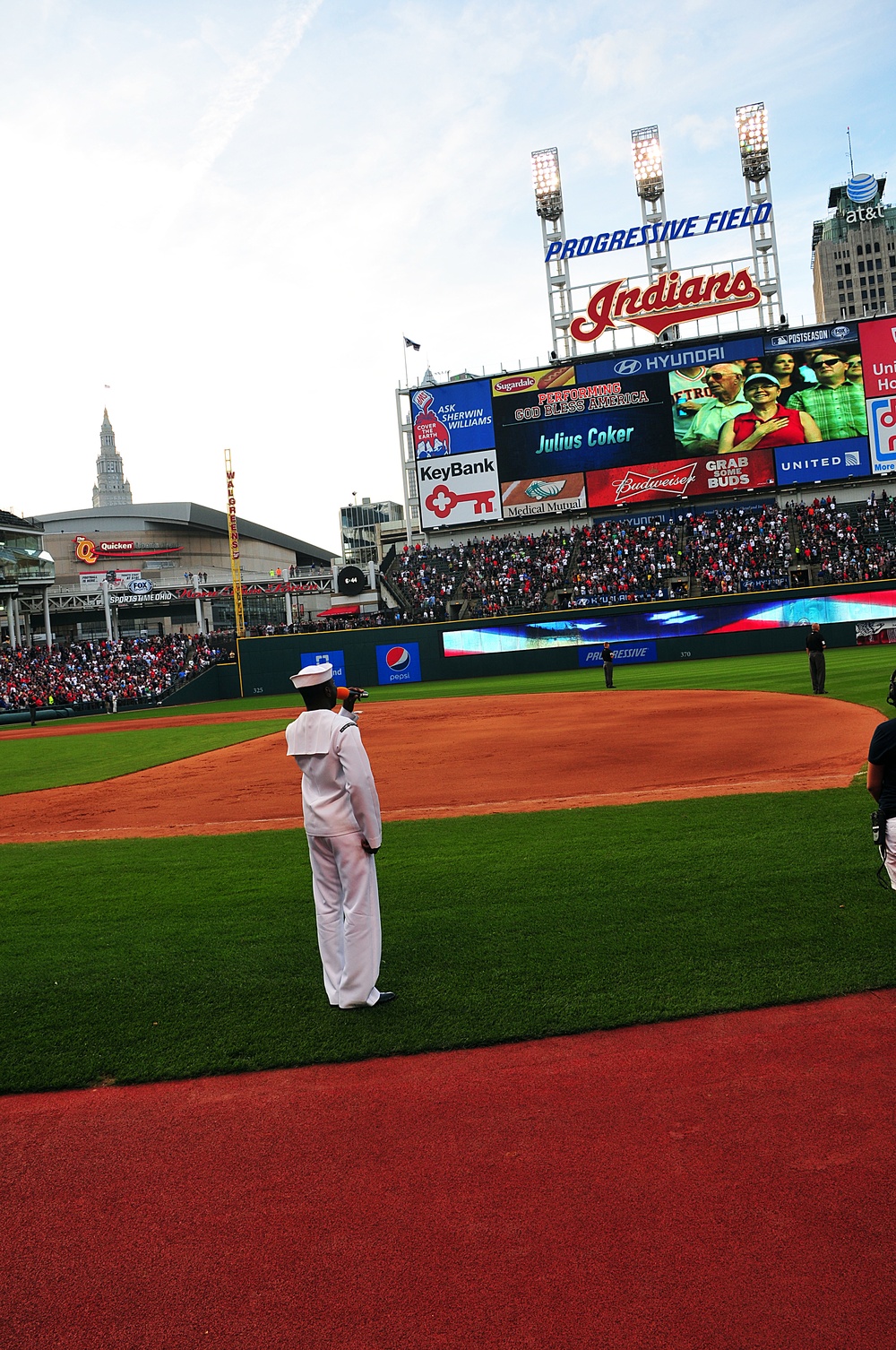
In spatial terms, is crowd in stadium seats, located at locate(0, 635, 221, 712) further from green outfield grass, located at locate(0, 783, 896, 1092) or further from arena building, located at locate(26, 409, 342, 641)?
green outfield grass, located at locate(0, 783, 896, 1092)

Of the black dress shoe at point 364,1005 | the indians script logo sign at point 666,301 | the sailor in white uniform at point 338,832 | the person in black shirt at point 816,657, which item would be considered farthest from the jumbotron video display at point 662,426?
the black dress shoe at point 364,1005

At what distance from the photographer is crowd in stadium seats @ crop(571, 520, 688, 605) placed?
4494 centimetres

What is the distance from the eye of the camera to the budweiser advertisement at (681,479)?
4700 cm

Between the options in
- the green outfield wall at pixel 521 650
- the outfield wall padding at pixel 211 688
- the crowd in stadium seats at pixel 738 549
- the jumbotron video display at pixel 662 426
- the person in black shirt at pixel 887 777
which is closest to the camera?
the person in black shirt at pixel 887 777

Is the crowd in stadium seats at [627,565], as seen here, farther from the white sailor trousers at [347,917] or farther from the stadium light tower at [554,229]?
the white sailor trousers at [347,917]

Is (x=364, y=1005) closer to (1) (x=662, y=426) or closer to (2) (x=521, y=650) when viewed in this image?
(2) (x=521, y=650)

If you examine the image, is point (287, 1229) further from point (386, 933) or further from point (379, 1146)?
point (386, 933)

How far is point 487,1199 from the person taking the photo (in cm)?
361

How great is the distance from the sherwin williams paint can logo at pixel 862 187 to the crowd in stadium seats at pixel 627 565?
90476mm

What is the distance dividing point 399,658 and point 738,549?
58.2 ft

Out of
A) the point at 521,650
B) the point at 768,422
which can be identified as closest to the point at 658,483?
the point at 768,422

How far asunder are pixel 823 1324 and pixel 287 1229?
6.24 ft

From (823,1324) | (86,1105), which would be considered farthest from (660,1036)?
(86,1105)

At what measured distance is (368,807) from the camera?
5699 millimetres
